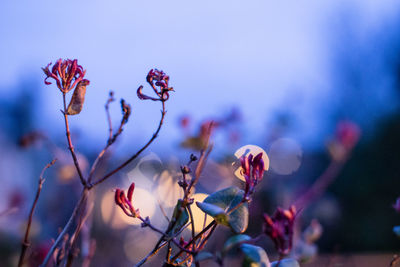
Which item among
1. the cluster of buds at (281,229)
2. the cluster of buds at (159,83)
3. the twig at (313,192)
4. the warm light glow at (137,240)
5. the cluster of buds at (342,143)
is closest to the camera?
the cluster of buds at (281,229)

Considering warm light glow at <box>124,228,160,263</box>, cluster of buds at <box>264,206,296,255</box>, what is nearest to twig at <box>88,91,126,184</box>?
cluster of buds at <box>264,206,296,255</box>

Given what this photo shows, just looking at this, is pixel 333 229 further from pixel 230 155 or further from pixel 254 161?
pixel 254 161

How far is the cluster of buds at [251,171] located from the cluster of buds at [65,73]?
0.84 feet

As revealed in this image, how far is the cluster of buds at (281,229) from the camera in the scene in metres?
0.48

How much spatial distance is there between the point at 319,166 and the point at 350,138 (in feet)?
22.1

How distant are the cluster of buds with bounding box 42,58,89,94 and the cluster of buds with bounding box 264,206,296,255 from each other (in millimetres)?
326

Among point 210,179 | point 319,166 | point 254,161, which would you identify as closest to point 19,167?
point 319,166

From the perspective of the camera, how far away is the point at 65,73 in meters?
0.62

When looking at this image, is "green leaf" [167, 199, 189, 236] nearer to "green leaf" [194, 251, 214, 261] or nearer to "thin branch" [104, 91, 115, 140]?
"green leaf" [194, 251, 214, 261]

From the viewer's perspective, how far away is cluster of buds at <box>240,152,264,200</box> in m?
0.56

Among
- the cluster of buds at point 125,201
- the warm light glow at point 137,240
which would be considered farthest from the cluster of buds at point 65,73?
the warm light glow at point 137,240

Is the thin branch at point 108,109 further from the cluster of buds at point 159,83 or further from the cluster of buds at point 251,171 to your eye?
the cluster of buds at point 251,171

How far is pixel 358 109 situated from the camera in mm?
9352

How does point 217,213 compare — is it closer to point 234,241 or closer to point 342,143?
point 234,241
